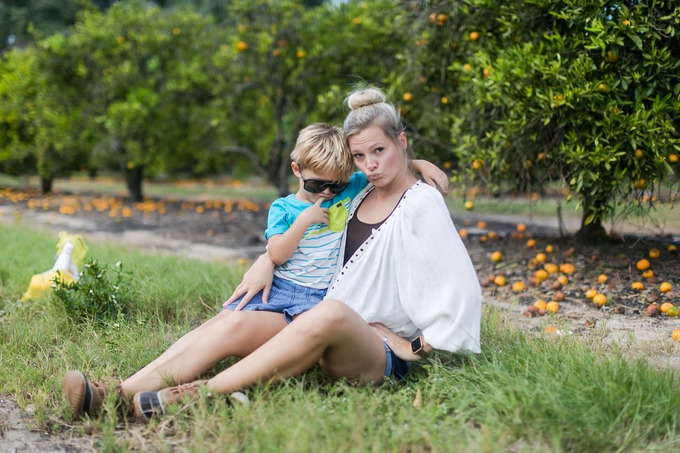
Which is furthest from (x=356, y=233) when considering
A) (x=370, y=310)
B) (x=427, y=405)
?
(x=427, y=405)

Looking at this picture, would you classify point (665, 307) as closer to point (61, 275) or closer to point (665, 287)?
point (665, 287)

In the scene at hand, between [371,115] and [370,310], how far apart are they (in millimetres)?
900

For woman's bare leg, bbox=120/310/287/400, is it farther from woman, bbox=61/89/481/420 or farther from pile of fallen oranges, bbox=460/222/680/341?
pile of fallen oranges, bbox=460/222/680/341

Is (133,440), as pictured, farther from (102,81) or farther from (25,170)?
(25,170)

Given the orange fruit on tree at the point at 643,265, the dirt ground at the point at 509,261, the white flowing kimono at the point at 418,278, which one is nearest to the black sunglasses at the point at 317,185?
the white flowing kimono at the point at 418,278

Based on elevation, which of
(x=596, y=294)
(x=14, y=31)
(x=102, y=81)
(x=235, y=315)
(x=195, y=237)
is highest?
(x=14, y=31)

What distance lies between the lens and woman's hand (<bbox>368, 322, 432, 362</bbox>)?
8.50 ft

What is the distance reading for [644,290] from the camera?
4141mm

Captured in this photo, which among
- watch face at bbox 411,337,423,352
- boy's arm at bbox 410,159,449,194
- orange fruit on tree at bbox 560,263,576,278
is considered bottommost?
orange fruit on tree at bbox 560,263,576,278

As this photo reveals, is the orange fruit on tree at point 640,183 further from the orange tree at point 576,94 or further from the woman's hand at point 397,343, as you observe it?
the woman's hand at point 397,343

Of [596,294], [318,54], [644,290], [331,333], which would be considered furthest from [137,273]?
[318,54]

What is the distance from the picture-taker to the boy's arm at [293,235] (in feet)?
8.78

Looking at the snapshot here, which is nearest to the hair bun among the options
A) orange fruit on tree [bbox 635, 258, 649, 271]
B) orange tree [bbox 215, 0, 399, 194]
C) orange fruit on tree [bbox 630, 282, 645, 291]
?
orange fruit on tree [bbox 630, 282, 645, 291]

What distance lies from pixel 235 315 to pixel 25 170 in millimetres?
12607
